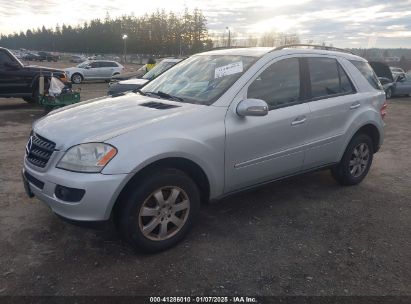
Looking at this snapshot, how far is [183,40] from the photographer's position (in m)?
70.2

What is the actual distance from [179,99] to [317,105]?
62.9 inches

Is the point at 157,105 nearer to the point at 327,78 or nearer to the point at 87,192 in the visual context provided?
the point at 87,192

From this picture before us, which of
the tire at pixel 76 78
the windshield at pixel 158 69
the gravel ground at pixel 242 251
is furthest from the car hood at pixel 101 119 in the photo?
the tire at pixel 76 78

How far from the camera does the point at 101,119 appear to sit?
3.42 m

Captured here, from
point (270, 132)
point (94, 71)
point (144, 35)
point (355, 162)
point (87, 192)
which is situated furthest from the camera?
point (144, 35)

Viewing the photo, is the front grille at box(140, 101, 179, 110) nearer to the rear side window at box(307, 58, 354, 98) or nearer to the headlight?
the headlight

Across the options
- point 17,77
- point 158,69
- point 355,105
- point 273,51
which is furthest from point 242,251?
point 17,77

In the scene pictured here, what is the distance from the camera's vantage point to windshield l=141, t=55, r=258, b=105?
12.4ft

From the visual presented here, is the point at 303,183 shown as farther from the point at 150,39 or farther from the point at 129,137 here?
the point at 150,39

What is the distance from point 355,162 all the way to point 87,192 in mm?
3636

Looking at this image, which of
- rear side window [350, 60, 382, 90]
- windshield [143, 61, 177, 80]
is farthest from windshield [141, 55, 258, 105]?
windshield [143, 61, 177, 80]

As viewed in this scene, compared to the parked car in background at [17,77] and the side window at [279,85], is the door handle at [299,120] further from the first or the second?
the parked car in background at [17,77]

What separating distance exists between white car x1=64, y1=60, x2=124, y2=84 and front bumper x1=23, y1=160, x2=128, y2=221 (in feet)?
73.1

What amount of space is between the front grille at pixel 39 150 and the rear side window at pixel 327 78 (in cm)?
282
